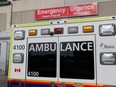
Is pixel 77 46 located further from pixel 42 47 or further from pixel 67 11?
pixel 67 11

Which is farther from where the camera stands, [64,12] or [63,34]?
[64,12]

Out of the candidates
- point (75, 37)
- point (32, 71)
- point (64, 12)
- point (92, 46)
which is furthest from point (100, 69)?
point (64, 12)

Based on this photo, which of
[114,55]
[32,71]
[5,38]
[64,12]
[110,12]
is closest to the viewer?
[114,55]

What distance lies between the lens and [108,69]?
3980mm

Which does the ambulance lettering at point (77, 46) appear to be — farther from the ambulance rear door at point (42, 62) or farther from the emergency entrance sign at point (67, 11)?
the emergency entrance sign at point (67, 11)

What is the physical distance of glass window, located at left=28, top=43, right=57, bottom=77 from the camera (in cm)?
449

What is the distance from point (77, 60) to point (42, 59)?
0.67 meters

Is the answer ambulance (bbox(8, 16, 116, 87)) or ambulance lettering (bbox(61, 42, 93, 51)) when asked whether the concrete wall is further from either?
ambulance lettering (bbox(61, 42, 93, 51))

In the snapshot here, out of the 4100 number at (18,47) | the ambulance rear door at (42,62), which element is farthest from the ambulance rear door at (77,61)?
the 4100 number at (18,47)

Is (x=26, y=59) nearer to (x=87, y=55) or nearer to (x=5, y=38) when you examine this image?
(x=87, y=55)

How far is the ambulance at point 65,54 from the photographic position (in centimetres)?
405

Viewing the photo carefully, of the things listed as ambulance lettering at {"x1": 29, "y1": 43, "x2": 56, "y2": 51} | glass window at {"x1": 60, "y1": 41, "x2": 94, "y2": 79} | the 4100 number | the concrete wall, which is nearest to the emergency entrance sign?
the concrete wall

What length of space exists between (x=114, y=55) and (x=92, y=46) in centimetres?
40

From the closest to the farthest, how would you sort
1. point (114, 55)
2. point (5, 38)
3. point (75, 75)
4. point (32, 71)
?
point (114, 55) < point (75, 75) < point (32, 71) < point (5, 38)
